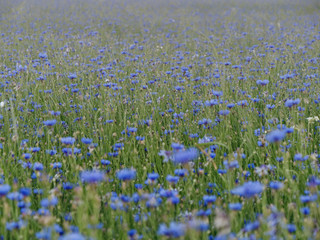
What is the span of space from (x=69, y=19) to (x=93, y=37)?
382cm

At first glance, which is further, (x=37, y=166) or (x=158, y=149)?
(x=158, y=149)

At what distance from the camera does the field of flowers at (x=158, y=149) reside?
5.36 feet

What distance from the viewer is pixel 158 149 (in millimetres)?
2793

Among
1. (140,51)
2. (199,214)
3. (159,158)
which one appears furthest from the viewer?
(140,51)

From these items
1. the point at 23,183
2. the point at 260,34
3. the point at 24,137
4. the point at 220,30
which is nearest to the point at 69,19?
the point at 220,30

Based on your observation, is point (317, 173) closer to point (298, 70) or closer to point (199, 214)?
point (199, 214)

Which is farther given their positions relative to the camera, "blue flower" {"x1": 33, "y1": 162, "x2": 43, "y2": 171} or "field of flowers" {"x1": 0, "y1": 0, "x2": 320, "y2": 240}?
"blue flower" {"x1": 33, "y1": 162, "x2": 43, "y2": 171}

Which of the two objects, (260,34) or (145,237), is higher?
(260,34)

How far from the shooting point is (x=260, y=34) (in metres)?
8.80

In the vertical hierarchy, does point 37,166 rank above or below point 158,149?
above

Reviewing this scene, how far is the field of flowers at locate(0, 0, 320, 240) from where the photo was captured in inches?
64.3

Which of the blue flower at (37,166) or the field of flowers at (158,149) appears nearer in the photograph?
the field of flowers at (158,149)

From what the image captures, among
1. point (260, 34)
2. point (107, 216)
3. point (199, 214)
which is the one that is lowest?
point (107, 216)

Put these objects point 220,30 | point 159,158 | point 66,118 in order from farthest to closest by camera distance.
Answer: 1. point 220,30
2. point 66,118
3. point 159,158
